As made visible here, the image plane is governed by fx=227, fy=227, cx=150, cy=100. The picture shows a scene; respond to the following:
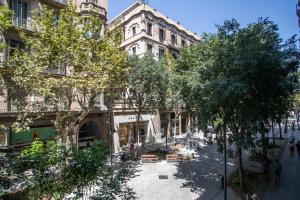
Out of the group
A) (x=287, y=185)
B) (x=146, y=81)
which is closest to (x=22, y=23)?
(x=146, y=81)

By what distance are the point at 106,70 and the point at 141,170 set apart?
8904 mm

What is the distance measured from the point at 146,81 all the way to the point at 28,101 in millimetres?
10144

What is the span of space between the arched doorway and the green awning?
4.50 m

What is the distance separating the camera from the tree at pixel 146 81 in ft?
70.5

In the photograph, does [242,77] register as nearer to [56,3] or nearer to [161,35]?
[56,3]

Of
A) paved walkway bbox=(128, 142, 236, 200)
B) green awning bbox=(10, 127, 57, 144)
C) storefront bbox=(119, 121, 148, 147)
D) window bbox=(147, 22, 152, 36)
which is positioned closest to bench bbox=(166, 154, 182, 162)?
paved walkway bbox=(128, 142, 236, 200)

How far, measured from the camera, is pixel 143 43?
1226 inches

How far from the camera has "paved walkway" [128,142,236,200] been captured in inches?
546

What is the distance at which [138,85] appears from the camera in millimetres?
21453

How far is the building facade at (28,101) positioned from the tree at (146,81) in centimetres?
428

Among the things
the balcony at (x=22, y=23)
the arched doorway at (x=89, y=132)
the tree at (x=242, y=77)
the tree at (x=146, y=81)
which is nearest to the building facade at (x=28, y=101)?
the balcony at (x=22, y=23)

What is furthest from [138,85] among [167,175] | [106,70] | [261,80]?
[261,80]

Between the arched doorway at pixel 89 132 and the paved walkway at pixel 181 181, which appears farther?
the arched doorway at pixel 89 132

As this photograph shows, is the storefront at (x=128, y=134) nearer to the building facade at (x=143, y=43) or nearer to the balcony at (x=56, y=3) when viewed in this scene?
the building facade at (x=143, y=43)
